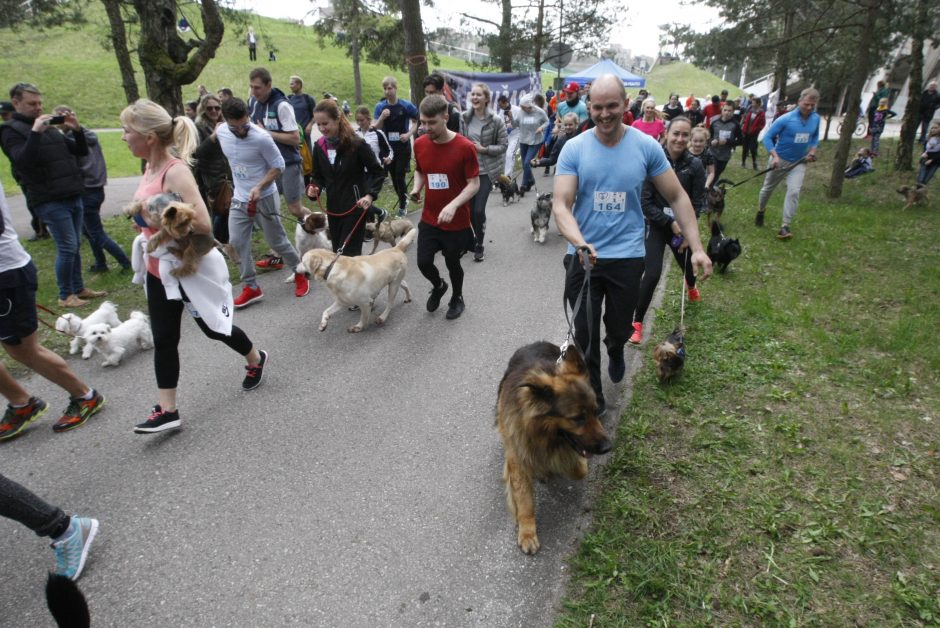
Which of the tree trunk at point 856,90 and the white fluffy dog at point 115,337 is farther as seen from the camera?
the tree trunk at point 856,90

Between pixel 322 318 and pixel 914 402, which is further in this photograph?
pixel 322 318

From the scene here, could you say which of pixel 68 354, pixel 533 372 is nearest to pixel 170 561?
pixel 533 372

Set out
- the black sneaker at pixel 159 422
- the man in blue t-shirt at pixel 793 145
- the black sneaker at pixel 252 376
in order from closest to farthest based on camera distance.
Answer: the black sneaker at pixel 159 422 → the black sneaker at pixel 252 376 → the man in blue t-shirt at pixel 793 145

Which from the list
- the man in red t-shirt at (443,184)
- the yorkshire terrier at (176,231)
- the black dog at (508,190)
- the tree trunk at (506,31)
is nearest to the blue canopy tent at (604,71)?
the tree trunk at (506,31)

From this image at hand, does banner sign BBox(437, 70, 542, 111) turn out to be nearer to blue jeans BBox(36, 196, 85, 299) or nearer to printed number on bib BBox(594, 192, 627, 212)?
blue jeans BBox(36, 196, 85, 299)

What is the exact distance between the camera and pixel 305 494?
122 inches

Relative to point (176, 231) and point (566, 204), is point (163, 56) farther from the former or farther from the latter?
point (566, 204)

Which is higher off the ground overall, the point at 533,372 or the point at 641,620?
the point at 533,372

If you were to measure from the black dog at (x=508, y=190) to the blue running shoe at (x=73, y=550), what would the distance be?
28.5ft

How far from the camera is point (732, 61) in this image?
1384cm

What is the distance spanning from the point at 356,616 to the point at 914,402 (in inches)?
177

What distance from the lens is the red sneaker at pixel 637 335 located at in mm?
4859

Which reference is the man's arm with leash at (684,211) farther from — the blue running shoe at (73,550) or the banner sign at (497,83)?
the banner sign at (497,83)

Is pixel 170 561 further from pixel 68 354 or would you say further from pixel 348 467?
pixel 68 354
